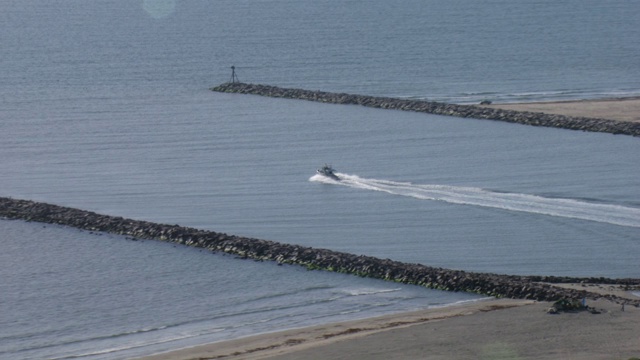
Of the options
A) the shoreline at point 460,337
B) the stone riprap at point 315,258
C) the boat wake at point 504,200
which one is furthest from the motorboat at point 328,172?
the shoreline at point 460,337

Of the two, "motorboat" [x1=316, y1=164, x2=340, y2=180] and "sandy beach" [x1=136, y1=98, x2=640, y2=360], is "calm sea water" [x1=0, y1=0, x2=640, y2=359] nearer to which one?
"motorboat" [x1=316, y1=164, x2=340, y2=180]

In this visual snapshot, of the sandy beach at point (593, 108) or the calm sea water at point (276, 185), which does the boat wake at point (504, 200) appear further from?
the sandy beach at point (593, 108)

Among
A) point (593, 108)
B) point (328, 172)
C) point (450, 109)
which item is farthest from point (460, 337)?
point (593, 108)

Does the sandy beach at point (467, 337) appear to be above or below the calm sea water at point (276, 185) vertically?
below

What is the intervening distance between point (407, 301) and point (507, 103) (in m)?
42.5

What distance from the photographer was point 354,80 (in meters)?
98.6

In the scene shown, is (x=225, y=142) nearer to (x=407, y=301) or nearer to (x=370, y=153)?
(x=370, y=153)

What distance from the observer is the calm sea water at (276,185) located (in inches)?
1704

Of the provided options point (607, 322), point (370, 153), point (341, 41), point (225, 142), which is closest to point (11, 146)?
point (225, 142)

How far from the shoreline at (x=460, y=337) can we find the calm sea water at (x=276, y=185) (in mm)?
1383

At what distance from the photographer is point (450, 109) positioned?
80062 millimetres

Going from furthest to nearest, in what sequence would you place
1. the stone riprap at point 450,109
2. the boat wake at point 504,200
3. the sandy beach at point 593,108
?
the sandy beach at point 593,108
the stone riprap at point 450,109
the boat wake at point 504,200

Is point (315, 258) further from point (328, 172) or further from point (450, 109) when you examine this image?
point (450, 109)

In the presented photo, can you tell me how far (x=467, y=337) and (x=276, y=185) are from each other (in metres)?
22.0
